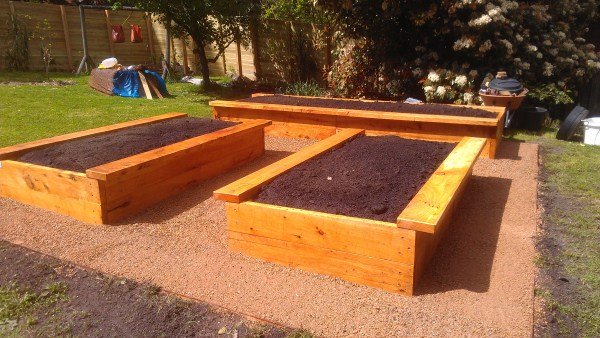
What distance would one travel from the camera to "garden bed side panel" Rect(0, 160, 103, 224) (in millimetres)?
4039

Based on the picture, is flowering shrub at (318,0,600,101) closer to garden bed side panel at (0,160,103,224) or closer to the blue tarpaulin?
the blue tarpaulin

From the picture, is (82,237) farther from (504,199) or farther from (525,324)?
(504,199)

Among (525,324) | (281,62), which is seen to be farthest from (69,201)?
(281,62)

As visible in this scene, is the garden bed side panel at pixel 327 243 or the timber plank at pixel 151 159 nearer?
the garden bed side panel at pixel 327 243

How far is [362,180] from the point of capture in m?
3.80

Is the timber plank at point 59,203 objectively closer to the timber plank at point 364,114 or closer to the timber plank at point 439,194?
the timber plank at point 439,194

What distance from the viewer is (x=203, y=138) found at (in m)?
5.27

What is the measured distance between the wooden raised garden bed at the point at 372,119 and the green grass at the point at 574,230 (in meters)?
0.91

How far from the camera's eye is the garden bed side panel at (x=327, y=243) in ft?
9.52

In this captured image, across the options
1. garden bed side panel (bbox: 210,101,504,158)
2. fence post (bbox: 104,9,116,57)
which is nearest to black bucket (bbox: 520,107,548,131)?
garden bed side panel (bbox: 210,101,504,158)

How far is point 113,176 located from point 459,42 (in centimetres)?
668

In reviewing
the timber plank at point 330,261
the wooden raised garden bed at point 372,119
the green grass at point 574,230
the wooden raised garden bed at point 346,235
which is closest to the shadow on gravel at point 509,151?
the wooden raised garden bed at point 372,119

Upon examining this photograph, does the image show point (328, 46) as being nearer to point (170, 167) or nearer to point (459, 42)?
point (459, 42)

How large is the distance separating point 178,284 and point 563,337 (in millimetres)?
2206
